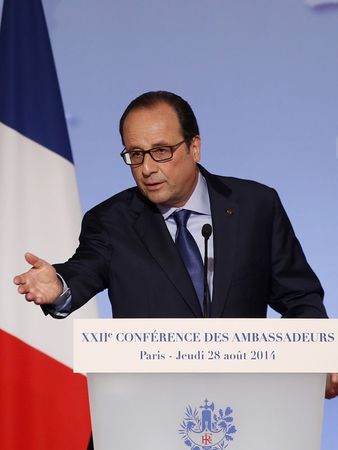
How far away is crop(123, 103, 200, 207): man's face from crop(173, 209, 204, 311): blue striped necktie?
0.09 meters

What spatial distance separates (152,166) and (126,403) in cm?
79

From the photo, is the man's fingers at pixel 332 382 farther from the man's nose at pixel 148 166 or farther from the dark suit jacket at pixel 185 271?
Answer: the man's nose at pixel 148 166

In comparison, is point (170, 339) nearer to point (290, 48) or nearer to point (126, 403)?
point (126, 403)

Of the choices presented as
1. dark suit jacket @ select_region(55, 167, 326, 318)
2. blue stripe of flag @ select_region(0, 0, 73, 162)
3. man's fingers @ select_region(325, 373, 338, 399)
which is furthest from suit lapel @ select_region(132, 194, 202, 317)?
blue stripe of flag @ select_region(0, 0, 73, 162)

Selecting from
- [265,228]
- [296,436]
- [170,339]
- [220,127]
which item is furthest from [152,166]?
[220,127]

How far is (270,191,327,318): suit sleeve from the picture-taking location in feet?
7.06

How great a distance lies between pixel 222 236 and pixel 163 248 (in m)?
0.16

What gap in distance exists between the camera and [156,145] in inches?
84.7

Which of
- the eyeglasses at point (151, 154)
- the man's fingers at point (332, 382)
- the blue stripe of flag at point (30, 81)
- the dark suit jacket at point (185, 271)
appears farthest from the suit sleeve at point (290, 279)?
the blue stripe of flag at point (30, 81)

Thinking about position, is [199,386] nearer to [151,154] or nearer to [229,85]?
[151,154]

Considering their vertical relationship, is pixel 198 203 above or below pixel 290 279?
above

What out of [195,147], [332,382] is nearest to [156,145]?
[195,147]

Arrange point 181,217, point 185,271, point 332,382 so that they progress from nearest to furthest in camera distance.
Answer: point 332,382
point 185,271
point 181,217

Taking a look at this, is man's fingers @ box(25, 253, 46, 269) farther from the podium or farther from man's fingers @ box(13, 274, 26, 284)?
the podium
